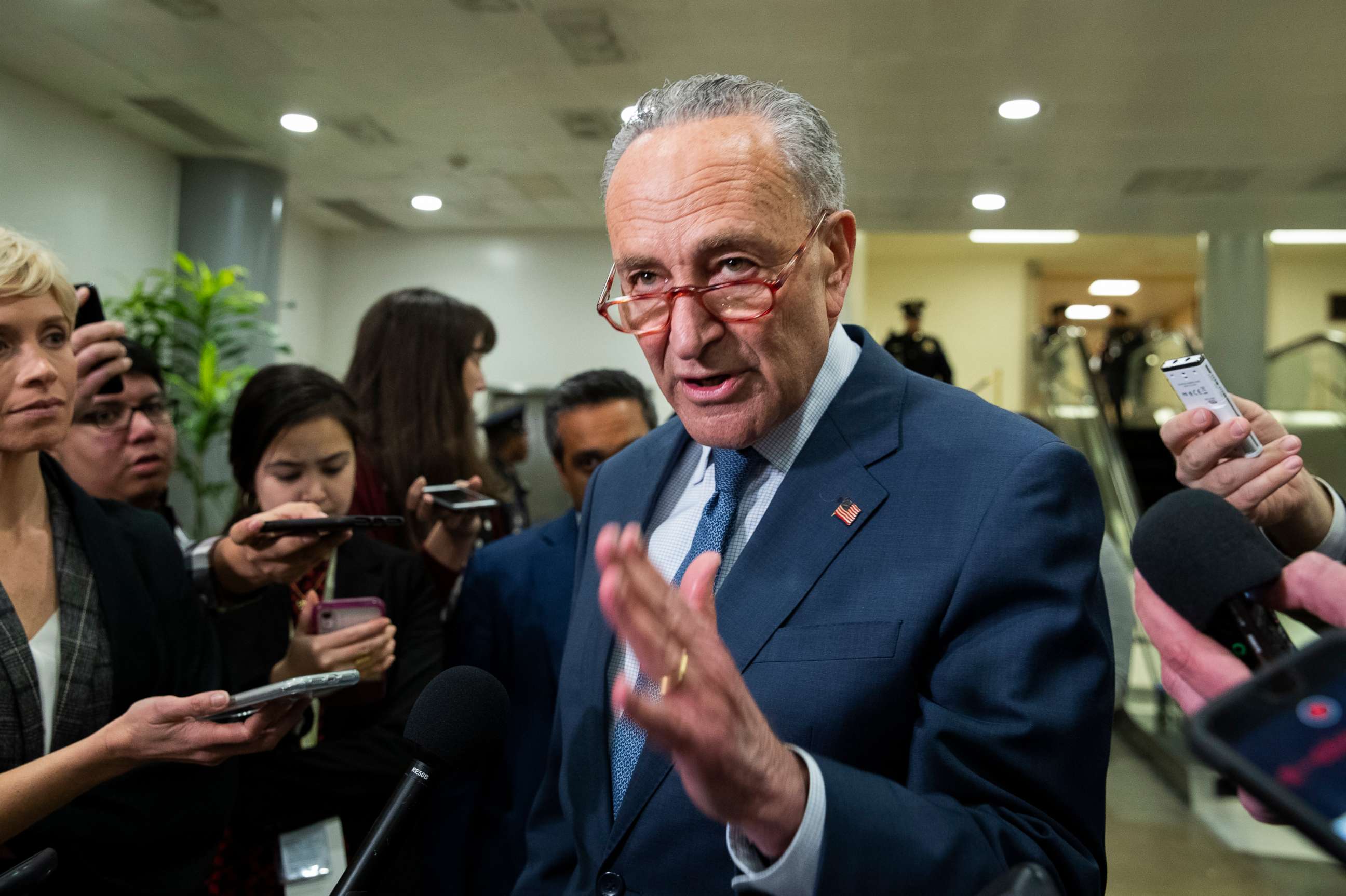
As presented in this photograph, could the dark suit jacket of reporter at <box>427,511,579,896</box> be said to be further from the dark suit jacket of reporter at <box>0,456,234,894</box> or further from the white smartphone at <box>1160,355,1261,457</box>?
the white smartphone at <box>1160,355,1261,457</box>

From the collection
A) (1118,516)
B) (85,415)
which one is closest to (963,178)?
(1118,516)

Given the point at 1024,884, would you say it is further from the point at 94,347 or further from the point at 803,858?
the point at 94,347

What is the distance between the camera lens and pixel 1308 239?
50.0ft

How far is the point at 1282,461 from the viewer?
1.31m

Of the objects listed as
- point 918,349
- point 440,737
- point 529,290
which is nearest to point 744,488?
point 440,737

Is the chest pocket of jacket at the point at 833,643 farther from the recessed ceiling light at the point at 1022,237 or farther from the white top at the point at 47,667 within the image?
the recessed ceiling light at the point at 1022,237

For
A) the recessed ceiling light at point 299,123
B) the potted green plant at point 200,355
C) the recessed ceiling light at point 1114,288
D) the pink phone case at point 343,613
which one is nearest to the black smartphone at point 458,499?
the pink phone case at point 343,613

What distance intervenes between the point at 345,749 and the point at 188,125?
7.69 meters

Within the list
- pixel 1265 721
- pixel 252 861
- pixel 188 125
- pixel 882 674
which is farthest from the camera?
pixel 188 125

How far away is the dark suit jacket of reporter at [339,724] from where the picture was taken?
2.02 meters

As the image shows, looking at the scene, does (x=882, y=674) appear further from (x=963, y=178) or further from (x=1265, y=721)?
(x=963, y=178)

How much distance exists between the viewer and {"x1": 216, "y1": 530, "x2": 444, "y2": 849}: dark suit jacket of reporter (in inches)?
79.4

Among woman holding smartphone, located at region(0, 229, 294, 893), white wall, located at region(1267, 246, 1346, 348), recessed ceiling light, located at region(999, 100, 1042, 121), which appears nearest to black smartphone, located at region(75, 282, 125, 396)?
woman holding smartphone, located at region(0, 229, 294, 893)

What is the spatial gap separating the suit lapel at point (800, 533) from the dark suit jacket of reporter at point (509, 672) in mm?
840
